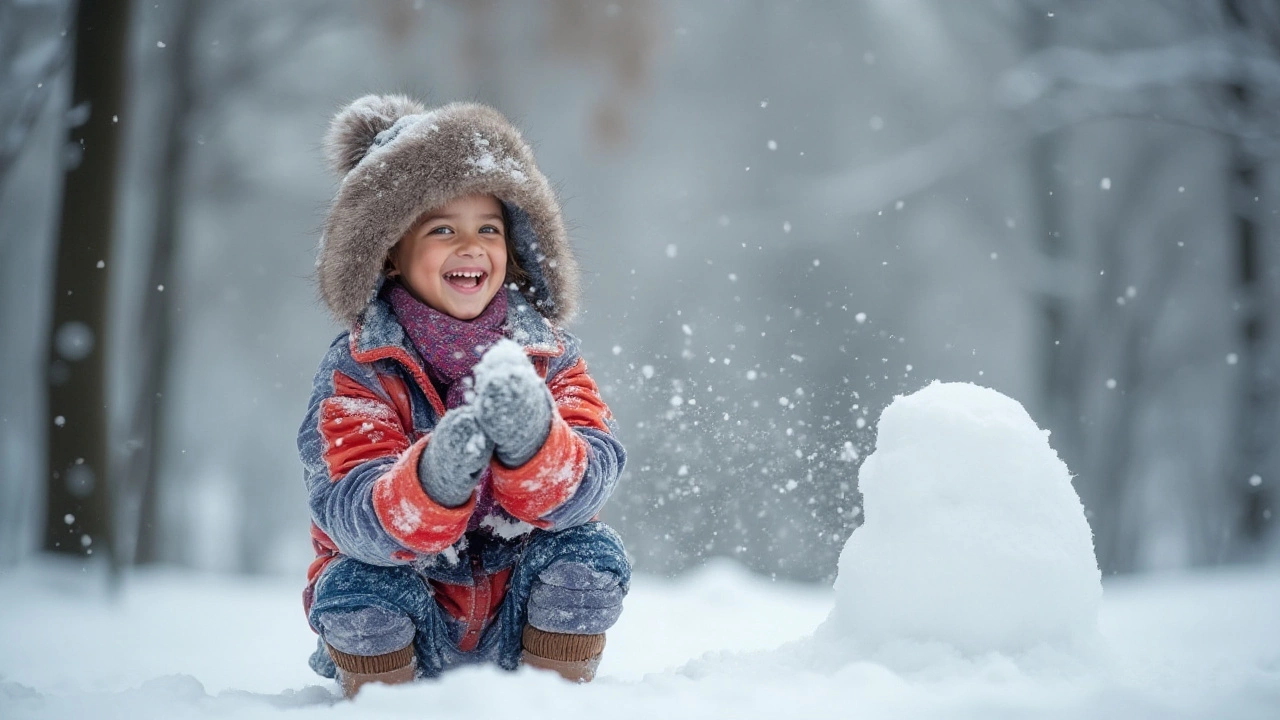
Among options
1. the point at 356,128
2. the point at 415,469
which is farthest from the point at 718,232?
the point at 415,469

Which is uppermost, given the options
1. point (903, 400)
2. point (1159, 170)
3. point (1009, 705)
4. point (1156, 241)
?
point (1159, 170)

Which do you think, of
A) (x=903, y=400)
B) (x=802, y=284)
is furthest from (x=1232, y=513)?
(x=903, y=400)

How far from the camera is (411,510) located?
196 cm

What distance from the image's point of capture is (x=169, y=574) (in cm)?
667

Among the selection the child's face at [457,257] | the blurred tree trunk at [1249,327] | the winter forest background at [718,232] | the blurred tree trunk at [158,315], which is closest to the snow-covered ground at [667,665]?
the winter forest background at [718,232]

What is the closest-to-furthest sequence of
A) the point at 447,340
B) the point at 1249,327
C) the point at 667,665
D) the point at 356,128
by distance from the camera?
1. the point at 447,340
2. the point at 356,128
3. the point at 667,665
4. the point at 1249,327

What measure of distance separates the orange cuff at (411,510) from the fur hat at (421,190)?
629 millimetres

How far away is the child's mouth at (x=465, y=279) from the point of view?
2.45 m

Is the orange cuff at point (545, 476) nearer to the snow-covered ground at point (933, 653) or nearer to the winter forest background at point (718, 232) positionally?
the snow-covered ground at point (933, 653)

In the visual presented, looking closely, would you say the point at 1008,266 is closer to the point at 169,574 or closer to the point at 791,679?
the point at 169,574

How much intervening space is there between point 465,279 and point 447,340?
17 cm

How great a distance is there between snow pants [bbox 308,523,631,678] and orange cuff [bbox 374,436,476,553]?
207mm

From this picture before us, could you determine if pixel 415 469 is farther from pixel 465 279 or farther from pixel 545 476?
pixel 465 279

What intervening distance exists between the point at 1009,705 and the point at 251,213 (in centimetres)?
1024
